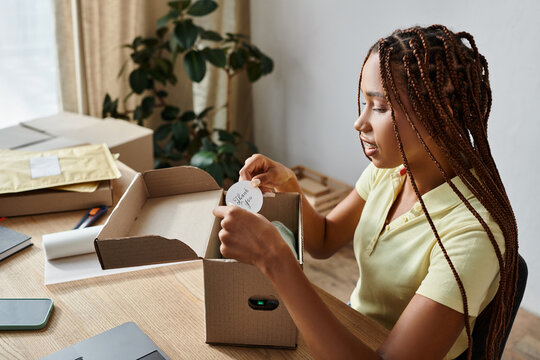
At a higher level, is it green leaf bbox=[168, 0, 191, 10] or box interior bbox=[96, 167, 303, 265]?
green leaf bbox=[168, 0, 191, 10]

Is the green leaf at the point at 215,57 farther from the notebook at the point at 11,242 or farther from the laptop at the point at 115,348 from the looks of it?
the laptop at the point at 115,348

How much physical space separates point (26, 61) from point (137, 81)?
1.61 feet

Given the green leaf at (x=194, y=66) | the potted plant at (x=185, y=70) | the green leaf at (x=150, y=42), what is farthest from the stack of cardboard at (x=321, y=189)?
the green leaf at (x=150, y=42)

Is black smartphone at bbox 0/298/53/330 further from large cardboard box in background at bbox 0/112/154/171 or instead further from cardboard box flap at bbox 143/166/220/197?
large cardboard box in background at bbox 0/112/154/171

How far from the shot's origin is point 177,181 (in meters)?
1.11

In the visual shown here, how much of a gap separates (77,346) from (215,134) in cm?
223

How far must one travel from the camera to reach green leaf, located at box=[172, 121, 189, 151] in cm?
252

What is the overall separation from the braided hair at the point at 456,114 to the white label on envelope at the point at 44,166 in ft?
3.13

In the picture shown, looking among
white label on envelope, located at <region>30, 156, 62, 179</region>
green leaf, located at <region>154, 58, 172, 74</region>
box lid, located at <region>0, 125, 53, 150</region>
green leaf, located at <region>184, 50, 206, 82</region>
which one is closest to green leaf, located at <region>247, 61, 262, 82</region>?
green leaf, located at <region>184, 50, 206, 82</region>

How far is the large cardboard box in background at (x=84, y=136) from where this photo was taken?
1.71 metres

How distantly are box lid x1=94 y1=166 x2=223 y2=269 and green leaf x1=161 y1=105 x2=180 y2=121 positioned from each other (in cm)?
153

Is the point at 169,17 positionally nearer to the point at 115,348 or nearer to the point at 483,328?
the point at 115,348

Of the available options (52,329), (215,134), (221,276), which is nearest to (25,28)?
(215,134)

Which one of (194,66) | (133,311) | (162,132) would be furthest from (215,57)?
(133,311)
